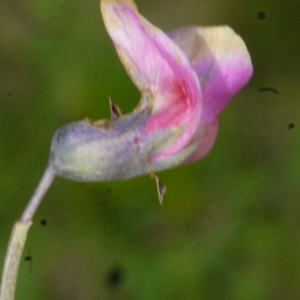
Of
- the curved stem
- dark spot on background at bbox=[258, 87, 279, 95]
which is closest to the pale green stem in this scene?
the curved stem

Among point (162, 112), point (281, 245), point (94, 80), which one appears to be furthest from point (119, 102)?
point (281, 245)

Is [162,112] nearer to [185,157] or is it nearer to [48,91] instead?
[185,157]

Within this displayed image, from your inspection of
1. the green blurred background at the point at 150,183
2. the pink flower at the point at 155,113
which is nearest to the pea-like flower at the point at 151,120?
the pink flower at the point at 155,113

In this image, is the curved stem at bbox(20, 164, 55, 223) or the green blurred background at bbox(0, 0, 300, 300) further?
the green blurred background at bbox(0, 0, 300, 300)

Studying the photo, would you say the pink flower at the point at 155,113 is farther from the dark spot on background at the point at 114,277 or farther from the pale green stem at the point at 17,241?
the dark spot on background at the point at 114,277

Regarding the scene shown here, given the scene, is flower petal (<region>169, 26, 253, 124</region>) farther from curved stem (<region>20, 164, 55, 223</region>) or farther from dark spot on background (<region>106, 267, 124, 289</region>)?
dark spot on background (<region>106, 267, 124, 289</region>)

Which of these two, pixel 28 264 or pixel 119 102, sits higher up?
pixel 119 102

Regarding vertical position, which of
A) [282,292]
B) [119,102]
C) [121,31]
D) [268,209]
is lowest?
[282,292]

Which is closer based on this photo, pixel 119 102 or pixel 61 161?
A: pixel 61 161
